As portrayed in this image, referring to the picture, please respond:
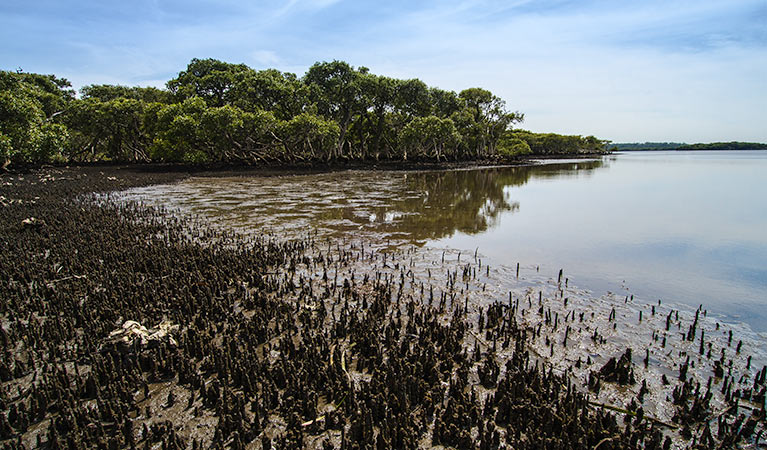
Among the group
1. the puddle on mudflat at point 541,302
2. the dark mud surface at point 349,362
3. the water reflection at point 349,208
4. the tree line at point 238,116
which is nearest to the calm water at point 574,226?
the water reflection at point 349,208

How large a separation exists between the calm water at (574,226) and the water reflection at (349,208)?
64 millimetres

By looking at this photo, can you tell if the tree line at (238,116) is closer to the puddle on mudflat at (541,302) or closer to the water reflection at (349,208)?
the water reflection at (349,208)

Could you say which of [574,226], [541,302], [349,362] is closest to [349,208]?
[574,226]

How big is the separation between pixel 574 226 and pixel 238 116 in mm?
34308

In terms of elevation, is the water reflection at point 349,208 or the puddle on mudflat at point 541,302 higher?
the water reflection at point 349,208

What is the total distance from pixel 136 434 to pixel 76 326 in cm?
337

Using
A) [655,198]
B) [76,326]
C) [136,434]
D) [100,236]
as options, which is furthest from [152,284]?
[655,198]

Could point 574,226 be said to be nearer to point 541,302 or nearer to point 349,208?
point 541,302

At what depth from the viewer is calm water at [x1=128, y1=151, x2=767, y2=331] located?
8.94 m

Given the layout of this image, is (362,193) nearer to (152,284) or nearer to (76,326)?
(152,284)

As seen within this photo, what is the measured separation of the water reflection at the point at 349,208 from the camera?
1397 centimetres

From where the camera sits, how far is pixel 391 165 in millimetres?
50031

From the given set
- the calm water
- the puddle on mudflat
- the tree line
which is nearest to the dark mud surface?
the puddle on mudflat

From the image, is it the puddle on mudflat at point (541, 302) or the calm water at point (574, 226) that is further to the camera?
the calm water at point (574, 226)
